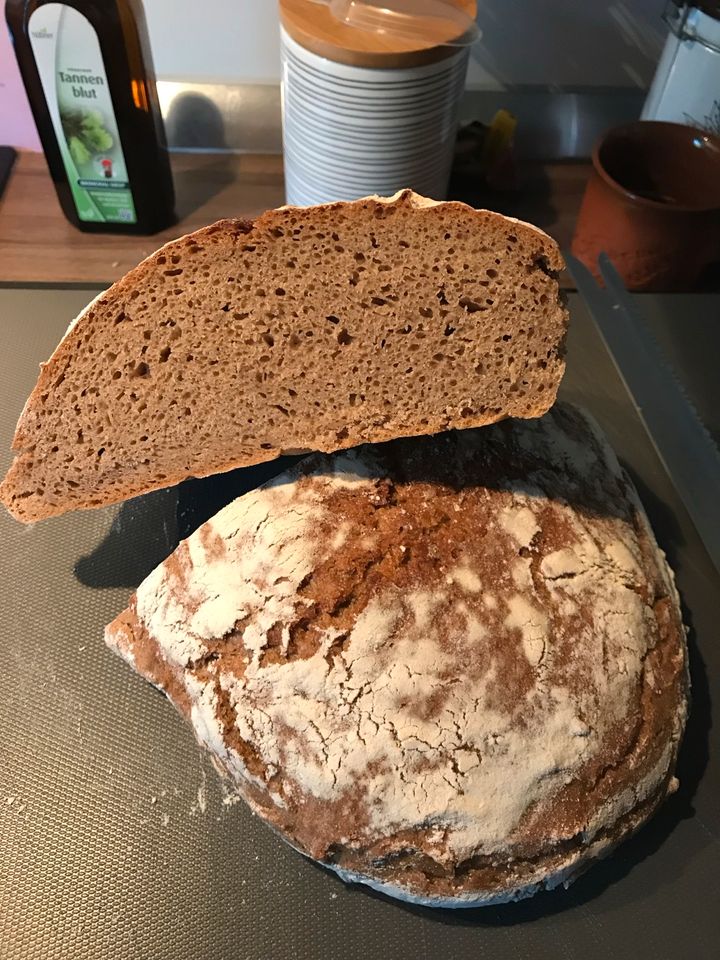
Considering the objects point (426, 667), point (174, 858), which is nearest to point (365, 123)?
point (426, 667)

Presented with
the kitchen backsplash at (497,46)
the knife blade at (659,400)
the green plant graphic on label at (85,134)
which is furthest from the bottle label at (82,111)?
the knife blade at (659,400)

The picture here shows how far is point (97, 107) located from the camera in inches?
62.1

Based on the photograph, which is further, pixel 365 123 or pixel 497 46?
pixel 497 46

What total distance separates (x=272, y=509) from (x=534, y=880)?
592mm

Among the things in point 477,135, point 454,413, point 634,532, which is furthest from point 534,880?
point 477,135

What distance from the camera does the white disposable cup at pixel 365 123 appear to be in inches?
56.6

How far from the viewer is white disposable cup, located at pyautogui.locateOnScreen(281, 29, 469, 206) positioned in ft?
4.71

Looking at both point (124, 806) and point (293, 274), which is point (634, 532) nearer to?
point (293, 274)

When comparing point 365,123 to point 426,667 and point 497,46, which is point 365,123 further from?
point 426,667

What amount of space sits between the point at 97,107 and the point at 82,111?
Result: 36 millimetres

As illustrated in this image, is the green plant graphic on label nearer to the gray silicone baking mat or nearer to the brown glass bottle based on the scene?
the brown glass bottle

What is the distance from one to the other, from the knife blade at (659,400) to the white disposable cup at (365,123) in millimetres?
443

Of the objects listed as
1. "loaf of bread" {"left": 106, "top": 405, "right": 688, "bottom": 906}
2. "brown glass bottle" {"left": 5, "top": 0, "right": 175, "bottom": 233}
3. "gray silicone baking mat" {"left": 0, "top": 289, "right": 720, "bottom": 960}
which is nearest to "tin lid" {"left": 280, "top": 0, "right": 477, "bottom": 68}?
"brown glass bottle" {"left": 5, "top": 0, "right": 175, "bottom": 233}

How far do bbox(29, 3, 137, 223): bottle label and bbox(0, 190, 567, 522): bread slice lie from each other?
817 mm
